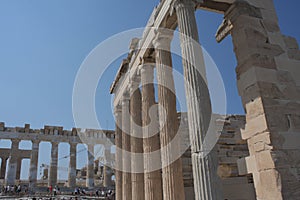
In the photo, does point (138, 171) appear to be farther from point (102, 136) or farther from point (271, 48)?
point (102, 136)

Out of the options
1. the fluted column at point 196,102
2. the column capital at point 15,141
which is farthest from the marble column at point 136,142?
the column capital at point 15,141

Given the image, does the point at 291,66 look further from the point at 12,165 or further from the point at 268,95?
the point at 12,165

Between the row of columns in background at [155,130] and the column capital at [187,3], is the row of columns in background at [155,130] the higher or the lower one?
the lower one

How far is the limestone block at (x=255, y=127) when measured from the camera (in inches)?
263

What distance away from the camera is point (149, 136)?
38.4 ft

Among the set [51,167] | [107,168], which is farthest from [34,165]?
[107,168]

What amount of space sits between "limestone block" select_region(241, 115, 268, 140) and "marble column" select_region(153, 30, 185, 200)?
9.45 ft

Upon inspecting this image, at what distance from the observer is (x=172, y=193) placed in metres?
8.94

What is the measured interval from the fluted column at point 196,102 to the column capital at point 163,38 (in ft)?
6.15

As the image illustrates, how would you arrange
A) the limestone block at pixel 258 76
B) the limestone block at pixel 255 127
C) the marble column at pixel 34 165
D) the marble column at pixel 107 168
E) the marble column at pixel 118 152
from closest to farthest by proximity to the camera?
the limestone block at pixel 255 127 → the limestone block at pixel 258 76 → the marble column at pixel 118 152 → the marble column at pixel 34 165 → the marble column at pixel 107 168

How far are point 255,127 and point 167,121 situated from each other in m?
3.60

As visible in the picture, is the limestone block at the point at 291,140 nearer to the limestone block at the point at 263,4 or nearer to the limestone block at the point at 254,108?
the limestone block at the point at 254,108

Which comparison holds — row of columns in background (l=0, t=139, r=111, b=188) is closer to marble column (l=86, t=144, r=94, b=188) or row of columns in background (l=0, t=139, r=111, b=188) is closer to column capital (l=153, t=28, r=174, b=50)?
marble column (l=86, t=144, r=94, b=188)

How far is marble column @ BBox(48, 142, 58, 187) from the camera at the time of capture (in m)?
34.7
